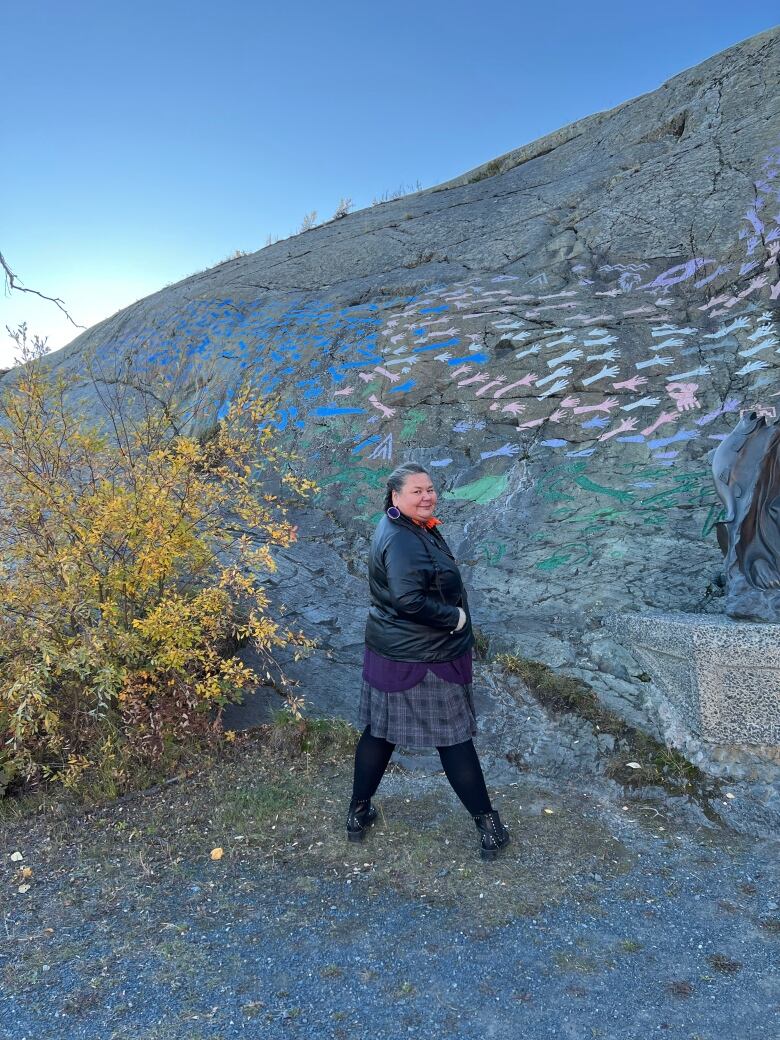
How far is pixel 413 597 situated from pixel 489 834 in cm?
91

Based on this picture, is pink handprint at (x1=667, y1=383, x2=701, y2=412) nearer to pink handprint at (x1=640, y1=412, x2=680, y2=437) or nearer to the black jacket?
pink handprint at (x1=640, y1=412, x2=680, y2=437)

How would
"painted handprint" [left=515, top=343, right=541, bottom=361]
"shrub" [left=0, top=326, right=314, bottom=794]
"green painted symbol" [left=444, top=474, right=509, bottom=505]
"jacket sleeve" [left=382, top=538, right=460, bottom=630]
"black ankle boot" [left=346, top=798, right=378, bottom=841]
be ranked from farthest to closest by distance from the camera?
"painted handprint" [left=515, top=343, right=541, bottom=361], "green painted symbol" [left=444, top=474, right=509, bottom=505], "shrub" [left=0, top=326, right=314, bottom=794], "black ankle boot" [left=346, top=798, right=378, bottom=841], "jacket sleeve" [left=382, top=538, right=460, bottom=630]

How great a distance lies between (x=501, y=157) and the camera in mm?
9641

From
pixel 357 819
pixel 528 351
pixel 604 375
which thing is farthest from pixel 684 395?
pixel 357 819

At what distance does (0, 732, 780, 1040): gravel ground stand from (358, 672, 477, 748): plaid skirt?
485mm

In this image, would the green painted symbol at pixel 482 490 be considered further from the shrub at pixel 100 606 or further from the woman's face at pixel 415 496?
the woman's face at pixel 415 496

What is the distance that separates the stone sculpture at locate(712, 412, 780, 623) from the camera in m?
2.99

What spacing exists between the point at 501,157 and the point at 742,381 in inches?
239

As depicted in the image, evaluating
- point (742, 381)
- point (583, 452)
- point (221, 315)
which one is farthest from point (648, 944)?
point (221, 315)

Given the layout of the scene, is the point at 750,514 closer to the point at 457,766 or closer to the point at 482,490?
the point at 457,766

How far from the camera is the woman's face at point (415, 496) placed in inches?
95.4

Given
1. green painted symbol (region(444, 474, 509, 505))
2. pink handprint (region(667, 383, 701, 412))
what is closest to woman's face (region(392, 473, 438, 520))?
green painted symbol (region(444, 474, 509, 505))

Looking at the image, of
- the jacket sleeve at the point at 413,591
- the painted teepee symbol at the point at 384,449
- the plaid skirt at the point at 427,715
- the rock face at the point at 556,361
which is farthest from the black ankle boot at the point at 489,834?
the painted teepee symbol at the point at 384,449

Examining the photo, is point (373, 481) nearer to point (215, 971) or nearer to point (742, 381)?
point (742, 381)
